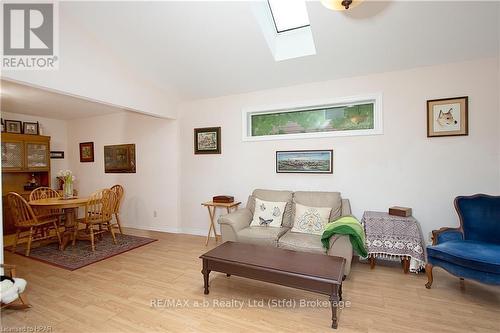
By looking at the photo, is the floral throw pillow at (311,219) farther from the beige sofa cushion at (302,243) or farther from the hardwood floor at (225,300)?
the hardwood floor at (225,300)

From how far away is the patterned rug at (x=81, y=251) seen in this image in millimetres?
3260

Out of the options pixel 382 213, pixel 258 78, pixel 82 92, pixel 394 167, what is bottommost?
pixel 382 213

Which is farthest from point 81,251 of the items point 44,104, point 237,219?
point 44,104

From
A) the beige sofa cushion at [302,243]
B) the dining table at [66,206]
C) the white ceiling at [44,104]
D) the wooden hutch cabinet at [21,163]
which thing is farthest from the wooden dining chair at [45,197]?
the beige sofa cushion at [302,243]

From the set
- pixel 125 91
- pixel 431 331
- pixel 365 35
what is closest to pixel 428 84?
pixel 365 35

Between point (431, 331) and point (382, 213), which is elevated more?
point (382, 213)

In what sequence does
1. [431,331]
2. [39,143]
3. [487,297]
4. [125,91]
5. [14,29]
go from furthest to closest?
[39,143] → [125,91] → [14,29] → [487,297] → [431,331]

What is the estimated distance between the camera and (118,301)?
7.63 ft

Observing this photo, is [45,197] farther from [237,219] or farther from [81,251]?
[237,219]

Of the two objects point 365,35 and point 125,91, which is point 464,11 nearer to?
point 365,35

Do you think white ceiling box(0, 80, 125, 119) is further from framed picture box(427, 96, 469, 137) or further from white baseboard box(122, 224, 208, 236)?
framed picture box(427, 96, 469, 137)

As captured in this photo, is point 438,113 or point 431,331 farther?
point 438,113

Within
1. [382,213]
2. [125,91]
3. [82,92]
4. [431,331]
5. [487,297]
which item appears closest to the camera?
[431,331]

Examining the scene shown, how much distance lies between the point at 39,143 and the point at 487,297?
7386 mm
